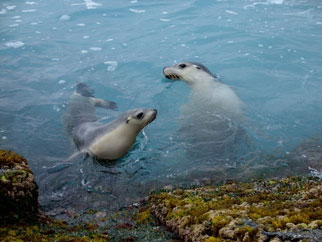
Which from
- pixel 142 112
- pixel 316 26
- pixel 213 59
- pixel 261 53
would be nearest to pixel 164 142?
pixel 142 112

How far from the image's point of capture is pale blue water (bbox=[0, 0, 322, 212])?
226 inches

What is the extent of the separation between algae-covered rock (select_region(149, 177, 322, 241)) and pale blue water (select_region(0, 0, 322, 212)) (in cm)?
105

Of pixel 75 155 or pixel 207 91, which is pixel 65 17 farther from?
pixel 75 155

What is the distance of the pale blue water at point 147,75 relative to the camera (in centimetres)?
574

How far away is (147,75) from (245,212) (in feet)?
24.7

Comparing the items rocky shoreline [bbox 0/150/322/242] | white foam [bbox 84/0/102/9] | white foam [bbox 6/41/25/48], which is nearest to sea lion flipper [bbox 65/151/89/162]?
rocky shoreline [bbox 0/150/322/242]

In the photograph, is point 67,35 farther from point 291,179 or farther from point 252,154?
point 291,179

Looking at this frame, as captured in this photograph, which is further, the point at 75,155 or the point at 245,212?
the point at 75,155

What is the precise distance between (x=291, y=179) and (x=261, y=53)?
727 centimetres

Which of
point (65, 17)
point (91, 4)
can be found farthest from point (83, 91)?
point (91, 4)

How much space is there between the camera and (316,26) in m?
13.3

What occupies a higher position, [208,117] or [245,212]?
[245,212]

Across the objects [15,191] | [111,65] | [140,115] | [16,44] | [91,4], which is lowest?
[111,65]

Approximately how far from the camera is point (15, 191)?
3678 millimetres
